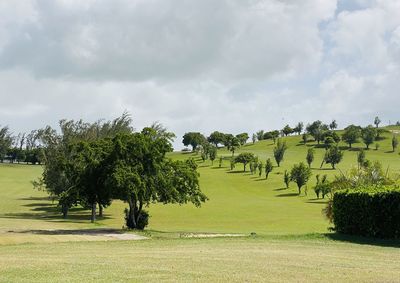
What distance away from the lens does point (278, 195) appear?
99250 millimetres

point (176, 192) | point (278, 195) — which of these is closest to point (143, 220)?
point (176, 192)

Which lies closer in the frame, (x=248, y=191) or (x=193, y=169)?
(x=193, y=169)

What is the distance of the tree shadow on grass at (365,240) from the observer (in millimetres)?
28234

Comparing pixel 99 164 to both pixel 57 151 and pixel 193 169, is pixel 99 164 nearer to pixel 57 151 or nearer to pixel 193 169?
pixel 193 169

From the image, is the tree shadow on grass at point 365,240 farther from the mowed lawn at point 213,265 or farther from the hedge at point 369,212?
the mowed lawn at point 213,265

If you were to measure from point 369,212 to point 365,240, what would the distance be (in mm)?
2143

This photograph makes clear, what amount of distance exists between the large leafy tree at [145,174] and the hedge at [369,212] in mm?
13823

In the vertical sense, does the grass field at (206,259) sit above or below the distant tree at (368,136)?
below

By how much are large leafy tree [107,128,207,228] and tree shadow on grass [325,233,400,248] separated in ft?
47.7

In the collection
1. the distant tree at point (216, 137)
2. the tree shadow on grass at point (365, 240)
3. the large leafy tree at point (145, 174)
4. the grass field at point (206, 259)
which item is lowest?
the tree shadow on grass at point (365, 240)

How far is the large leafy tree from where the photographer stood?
129 feet

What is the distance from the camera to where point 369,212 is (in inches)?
1227

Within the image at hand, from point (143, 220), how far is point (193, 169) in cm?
589

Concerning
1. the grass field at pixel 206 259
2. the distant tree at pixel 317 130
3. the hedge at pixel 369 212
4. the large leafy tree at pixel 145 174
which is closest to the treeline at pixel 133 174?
the large leafy tree at pixel 145 174
